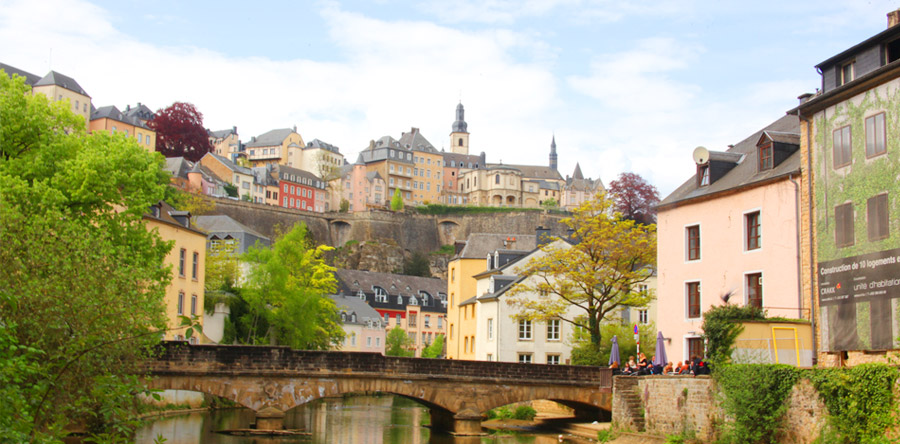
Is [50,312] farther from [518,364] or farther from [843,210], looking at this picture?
[518,364]

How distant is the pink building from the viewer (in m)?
26.2

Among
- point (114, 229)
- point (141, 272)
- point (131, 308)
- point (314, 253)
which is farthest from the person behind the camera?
point (314, 253)

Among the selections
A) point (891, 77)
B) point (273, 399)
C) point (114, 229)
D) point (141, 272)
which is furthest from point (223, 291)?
point (891, 77)

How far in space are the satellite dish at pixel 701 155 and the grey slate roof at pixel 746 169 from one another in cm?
20

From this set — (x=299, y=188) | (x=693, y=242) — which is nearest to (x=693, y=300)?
(x=693, y=242)

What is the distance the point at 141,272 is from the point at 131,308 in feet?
9.21

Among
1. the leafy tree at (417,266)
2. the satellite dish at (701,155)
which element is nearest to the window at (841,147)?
the satellite dish at (701,155)

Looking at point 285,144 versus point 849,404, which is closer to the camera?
point 849,404

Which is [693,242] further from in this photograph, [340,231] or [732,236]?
[340,231]

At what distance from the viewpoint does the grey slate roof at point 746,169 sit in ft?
88.3

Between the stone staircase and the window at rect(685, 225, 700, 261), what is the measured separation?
4.66 m

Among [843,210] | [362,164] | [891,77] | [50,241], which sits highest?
[362,164]

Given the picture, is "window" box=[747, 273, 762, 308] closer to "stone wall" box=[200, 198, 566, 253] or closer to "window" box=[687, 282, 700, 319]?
"window" box=[687, 282, 700, 319]

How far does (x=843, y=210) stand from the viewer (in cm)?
2286
